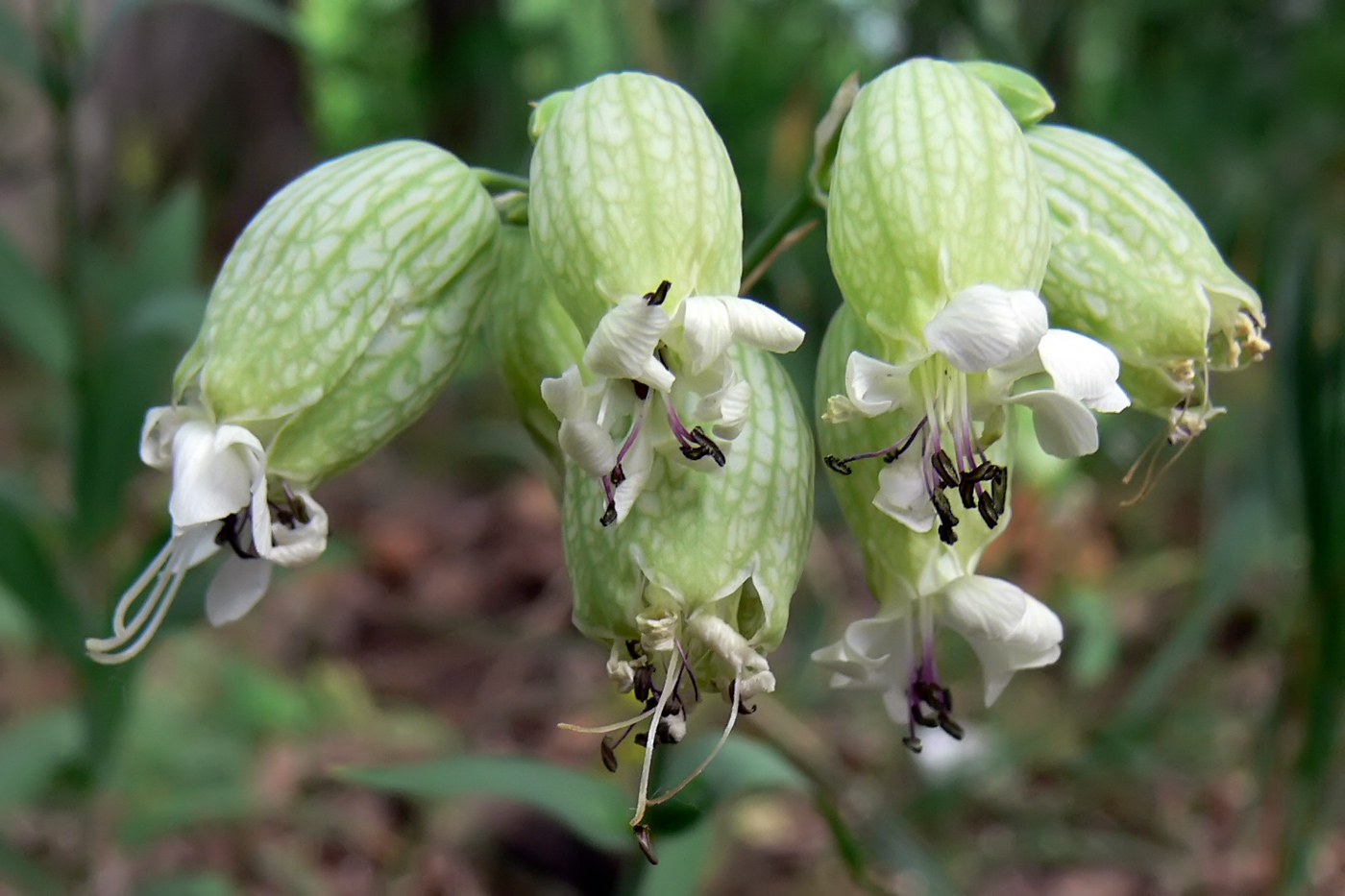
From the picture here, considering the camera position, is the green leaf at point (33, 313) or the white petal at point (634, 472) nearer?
the white petal at point (634, 472)

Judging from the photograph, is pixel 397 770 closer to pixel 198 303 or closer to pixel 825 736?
pixel 198 303

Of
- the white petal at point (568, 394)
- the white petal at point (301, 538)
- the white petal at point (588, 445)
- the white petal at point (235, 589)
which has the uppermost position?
the white petal at point (568, 394)

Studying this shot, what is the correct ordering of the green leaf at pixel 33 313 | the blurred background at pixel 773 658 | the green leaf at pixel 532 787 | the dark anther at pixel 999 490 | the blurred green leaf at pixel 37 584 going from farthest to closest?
the green leaf at pixel 33 313
the blurred background at pixel 773 658
the blurred green leaf at pixel 37 584
the green leaf at pixel 532 787
the dark anther at pixel 999 490

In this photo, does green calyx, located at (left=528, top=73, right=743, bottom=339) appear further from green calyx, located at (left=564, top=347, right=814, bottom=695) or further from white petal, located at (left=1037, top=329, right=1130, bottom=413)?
white petal, located at (left=1037, top=329, right=1130, bottom=413)

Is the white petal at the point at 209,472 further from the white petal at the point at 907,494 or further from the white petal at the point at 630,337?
the white petal at the point at 907,494

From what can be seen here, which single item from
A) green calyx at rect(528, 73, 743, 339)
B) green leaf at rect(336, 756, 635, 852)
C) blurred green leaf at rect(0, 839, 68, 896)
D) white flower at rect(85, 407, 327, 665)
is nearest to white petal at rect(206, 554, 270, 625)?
white flower at rect(85, 407, 327, 665)

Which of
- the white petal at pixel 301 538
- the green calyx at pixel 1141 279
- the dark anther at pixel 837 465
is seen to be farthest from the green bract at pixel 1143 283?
the white petal at pixel 301 538

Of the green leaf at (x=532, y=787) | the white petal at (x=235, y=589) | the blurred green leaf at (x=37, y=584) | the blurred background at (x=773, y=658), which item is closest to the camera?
the white petal at (x=235, y=589)
